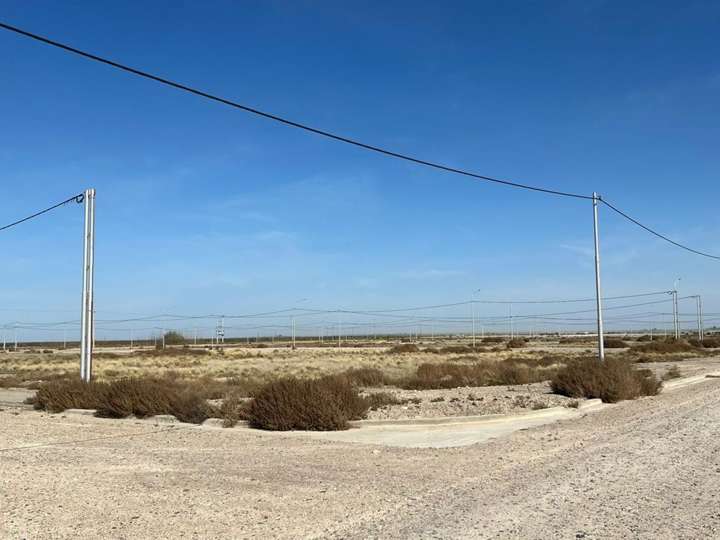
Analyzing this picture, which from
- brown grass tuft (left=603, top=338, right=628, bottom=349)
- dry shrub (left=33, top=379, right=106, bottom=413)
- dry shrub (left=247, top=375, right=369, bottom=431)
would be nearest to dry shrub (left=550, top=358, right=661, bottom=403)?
dry shrub (left=247, top=375, right=369, bottom=431)

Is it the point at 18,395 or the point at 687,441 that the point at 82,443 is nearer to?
the point at 687,441

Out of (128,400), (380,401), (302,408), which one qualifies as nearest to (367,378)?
(380,401)

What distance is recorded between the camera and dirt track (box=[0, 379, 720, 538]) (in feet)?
24.3

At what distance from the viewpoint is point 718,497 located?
8.55 m

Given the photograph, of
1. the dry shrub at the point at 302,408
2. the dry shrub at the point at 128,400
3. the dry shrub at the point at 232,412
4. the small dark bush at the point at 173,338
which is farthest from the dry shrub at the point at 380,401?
the small dark bush at the point at 173,338

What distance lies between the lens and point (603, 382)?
71.6ft

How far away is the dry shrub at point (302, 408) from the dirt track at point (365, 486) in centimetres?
142

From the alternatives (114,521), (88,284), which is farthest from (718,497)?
(88,284)

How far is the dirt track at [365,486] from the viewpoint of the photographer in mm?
7398

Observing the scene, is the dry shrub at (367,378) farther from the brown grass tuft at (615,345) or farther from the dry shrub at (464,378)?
the brown grass tuft at (615,345)

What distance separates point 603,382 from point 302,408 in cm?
1043

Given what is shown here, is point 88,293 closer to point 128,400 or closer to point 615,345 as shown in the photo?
point 128,400

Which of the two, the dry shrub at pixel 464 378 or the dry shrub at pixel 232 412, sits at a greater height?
the dry shrub at pixel 232 412

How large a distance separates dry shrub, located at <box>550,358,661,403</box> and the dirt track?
6217 mm
